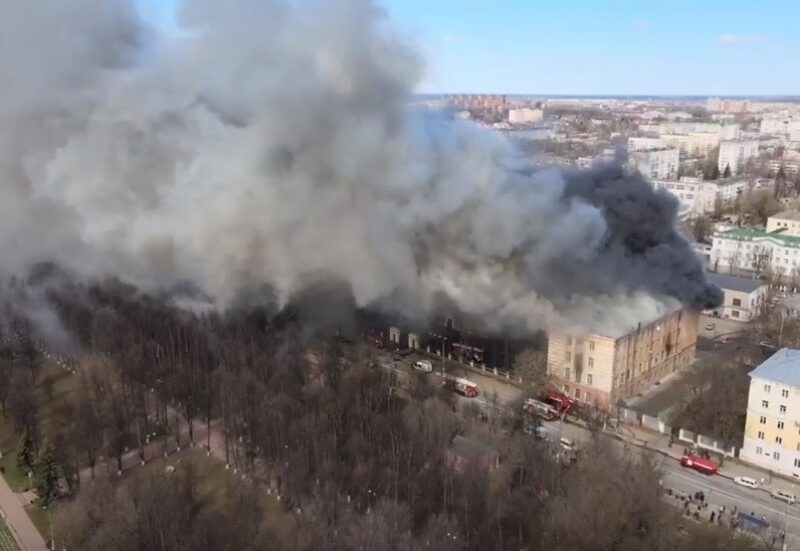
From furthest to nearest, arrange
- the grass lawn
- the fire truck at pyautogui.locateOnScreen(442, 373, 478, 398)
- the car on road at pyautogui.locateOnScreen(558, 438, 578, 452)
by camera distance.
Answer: the fire truck at pyautogui.locateOnScreen(442, 373, 478, 398), the car on road at pyautogui.locateOnScreen(558, 438, 578, 452), the grass lawn

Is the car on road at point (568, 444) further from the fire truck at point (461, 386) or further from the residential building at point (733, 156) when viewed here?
the residential building at point (733, 156)

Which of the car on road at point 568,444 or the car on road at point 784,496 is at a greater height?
the car on road at point 568,444

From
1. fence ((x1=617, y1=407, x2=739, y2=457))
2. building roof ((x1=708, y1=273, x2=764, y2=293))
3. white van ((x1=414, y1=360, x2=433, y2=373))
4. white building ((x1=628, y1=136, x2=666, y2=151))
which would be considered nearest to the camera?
fence ((x1=617, y1=407, x2=739, y2=457))

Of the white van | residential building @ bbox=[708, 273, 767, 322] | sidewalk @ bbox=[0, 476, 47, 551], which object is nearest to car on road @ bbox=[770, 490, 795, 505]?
the white van

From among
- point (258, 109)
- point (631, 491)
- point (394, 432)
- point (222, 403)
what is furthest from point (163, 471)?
point (631, 491)

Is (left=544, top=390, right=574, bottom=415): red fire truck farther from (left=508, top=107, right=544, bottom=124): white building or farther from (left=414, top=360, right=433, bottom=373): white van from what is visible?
(left=508, top=107, right=544, bottom=124): white building

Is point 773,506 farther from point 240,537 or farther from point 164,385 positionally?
point 164,385

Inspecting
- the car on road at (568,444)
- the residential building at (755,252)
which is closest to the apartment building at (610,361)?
the car on road at (568,444)
